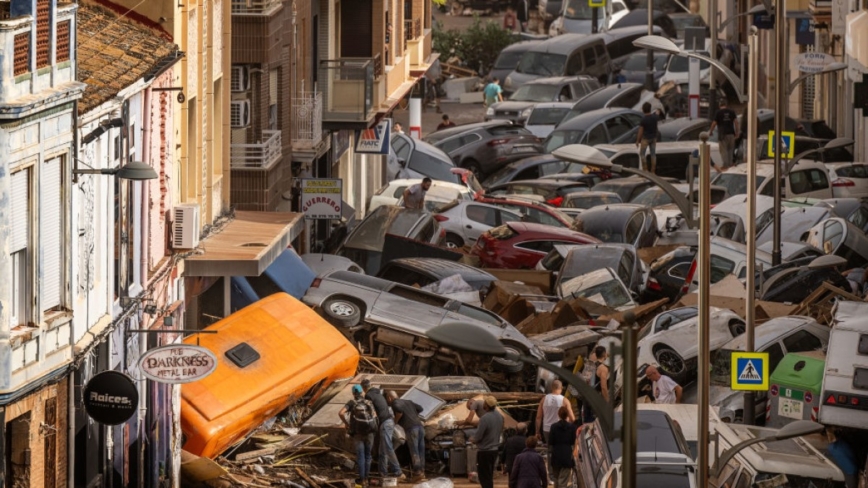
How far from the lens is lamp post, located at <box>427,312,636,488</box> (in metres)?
12.5

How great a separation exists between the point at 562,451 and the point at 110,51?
6960 millimetres

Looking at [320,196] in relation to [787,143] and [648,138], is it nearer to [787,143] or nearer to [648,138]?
[787,143]

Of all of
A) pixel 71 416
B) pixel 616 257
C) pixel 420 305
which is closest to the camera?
pixel 71 416

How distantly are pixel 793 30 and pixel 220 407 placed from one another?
42030 millimetres

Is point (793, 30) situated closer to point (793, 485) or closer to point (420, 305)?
point (420, 305)

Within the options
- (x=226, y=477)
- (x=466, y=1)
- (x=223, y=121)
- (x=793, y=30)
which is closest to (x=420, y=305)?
(x=223, y=121)

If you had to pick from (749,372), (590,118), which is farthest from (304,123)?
(590,118)

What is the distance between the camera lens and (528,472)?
20828 mm

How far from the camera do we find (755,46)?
25.9m

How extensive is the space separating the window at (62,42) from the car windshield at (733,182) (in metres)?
25.1

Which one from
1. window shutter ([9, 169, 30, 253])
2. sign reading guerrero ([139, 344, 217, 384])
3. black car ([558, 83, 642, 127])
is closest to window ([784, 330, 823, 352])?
sign reading guerrero ([139, 344, 217, 384])

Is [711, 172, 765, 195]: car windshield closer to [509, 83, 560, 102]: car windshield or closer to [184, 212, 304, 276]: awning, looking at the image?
[184, 212, 304, 276]: awning

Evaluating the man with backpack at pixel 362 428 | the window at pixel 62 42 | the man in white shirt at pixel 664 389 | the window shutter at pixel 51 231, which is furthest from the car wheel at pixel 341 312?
the window at pixel 62 42

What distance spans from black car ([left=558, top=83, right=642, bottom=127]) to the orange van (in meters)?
29.5
